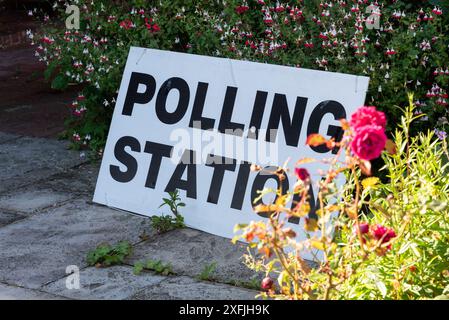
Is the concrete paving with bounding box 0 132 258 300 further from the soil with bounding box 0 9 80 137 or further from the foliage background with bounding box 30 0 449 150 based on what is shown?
the soil with bounding box 0 9 80 137

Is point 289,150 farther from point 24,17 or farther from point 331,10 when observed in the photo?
point 24,17

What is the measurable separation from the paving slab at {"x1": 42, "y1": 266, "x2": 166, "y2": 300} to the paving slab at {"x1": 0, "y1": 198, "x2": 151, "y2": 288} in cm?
11

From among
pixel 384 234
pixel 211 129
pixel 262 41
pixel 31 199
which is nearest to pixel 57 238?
pixel 31 199

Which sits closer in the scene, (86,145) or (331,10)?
(331,10)

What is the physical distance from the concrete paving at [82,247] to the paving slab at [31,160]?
0.04 ft

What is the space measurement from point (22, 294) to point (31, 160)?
2223 mm

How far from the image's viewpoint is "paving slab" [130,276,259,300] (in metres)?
3.81

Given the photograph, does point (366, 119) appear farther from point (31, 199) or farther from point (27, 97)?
point (27, 97)

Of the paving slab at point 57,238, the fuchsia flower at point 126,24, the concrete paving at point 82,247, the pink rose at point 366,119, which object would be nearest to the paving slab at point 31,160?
the concrete paving at point 82,247

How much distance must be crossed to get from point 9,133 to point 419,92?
3331 mm

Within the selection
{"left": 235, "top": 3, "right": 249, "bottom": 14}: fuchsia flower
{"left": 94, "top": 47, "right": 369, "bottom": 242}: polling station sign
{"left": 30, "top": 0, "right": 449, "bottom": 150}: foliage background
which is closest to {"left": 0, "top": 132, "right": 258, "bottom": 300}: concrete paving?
{"left": 94, "top": 47, "right": 369, "bottom": 242}: polling station sign

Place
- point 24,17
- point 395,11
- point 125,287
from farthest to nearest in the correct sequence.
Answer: point 24,17
point 395,11
point 125,287
